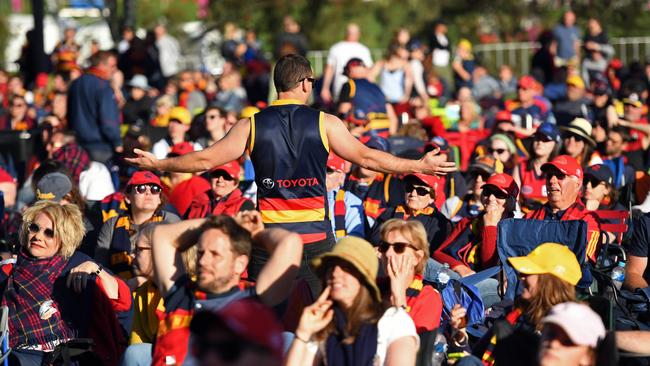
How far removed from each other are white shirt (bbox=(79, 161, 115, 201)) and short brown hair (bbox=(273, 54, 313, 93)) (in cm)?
417

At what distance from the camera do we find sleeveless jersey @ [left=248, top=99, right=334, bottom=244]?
6.82 metres

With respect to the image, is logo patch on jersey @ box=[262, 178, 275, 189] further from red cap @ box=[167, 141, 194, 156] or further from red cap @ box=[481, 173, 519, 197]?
red cap @ box=[167, 141, 194, 156]

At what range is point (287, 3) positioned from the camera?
88.8ft

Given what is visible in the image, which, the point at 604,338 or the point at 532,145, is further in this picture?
the point at 532,145

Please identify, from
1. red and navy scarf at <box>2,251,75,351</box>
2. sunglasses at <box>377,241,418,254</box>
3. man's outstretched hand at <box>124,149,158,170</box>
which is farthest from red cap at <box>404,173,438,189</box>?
Answer: red and navy scarf at <box>2,251,75,351</box>

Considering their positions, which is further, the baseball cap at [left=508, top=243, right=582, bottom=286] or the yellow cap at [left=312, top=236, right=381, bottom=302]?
the baseball cap at [left=508, top=243, right=582, bottom=286]

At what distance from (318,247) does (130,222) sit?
2.16m

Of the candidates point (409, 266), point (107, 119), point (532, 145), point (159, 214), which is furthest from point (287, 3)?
point (409, 266)

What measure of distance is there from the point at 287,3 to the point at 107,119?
1455cm

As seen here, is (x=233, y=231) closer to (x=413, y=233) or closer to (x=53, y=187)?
(x=413, y=233)

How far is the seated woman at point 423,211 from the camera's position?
8602mm

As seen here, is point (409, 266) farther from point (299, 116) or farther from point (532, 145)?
point (532, 145)

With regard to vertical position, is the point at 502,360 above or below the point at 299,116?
below

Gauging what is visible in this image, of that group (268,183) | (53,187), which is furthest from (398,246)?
(53,187)
